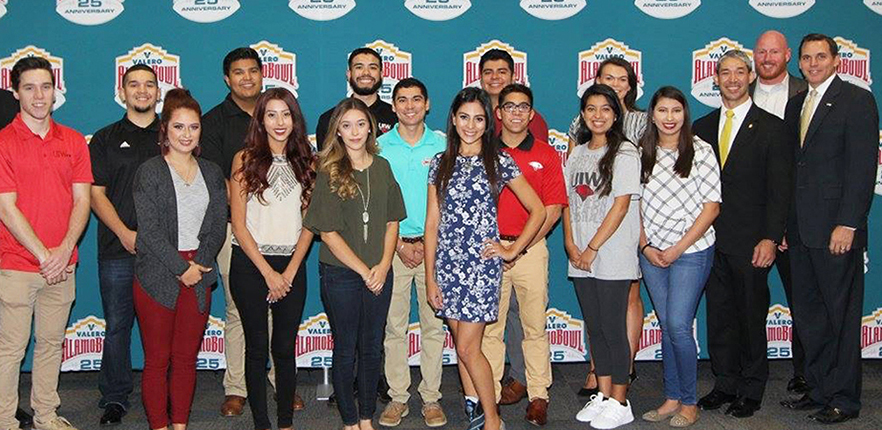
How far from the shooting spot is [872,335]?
556cm

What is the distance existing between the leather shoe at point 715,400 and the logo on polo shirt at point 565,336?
3.49 feet

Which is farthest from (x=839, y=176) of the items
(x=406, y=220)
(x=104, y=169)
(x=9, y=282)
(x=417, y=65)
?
(x=9, y=282)

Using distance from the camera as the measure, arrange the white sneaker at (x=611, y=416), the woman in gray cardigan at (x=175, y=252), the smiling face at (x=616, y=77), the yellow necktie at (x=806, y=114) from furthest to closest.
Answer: the smiling face at (x=616, y=77) → the yellow necktie at (x=806, y=114) → the white sneaker at (x=611, y=416) → the woman in gray cardigan at (x=175, y=252)

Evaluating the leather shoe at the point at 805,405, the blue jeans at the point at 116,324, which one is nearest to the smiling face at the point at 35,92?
the blue jeans at the point at 116,324

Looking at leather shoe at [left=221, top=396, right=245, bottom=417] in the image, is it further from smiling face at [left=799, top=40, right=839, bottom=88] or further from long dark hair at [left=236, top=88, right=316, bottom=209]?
smiling face at [left=799, top=40, right=839, bottom=88]

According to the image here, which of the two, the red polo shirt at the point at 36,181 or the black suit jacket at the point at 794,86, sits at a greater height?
the black suit jacket at the point at 794,86

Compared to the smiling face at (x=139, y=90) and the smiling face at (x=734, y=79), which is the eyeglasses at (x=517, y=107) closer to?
the smiling face at (x=734, y=79)

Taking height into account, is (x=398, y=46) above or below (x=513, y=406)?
above

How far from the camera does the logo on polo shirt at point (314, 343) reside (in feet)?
17.8

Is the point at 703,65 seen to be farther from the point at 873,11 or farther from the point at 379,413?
the point at 379,413

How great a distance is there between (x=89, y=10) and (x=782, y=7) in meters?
4.23

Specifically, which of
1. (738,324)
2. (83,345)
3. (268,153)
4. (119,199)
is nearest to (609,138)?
(738,324)

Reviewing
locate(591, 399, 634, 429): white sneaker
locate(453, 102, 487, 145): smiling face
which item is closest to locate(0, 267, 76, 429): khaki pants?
locate(453, 102, 487, 145): smiling face

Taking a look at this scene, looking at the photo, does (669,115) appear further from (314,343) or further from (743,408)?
(314,343)
